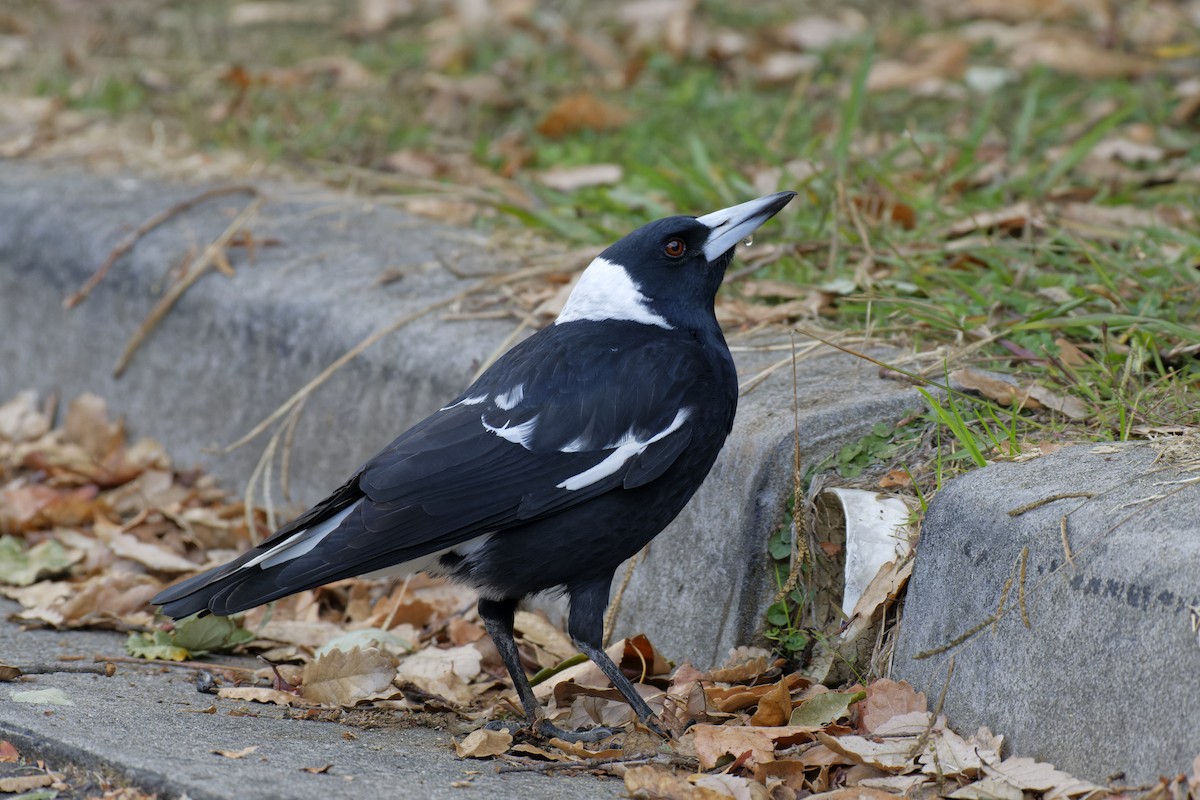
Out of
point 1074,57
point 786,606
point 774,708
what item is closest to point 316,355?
point 786,606

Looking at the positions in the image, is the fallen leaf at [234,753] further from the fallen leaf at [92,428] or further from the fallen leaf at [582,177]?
the fallen leaf at [582,177]

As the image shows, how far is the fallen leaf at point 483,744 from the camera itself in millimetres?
2449

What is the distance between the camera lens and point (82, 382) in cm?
452

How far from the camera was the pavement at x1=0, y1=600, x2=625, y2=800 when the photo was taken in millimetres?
2121

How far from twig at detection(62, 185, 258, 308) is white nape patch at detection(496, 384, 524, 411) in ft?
7.22

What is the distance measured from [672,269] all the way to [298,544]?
3.10 ft

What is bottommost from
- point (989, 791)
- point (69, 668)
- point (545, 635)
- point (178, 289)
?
point (545, 635)

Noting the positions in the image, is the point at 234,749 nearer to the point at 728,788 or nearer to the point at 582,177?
the point at 728,788

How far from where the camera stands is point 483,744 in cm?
246

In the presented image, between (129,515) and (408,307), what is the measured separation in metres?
1.04

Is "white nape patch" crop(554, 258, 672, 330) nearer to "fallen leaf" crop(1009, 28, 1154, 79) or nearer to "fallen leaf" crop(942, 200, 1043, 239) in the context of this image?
"fallen leaf" crop(942, 200, 1043, 239)

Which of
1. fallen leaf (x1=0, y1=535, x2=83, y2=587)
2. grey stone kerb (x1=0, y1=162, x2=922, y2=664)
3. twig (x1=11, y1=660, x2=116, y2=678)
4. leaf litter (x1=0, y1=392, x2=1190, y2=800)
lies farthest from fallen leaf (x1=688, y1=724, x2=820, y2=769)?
fallen leaf (x1=0, y1=535, x2=83, y2=587)

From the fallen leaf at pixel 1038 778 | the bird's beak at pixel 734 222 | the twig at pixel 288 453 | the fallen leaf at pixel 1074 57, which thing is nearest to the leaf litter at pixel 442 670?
the fallen leaf at pixel 1038 778

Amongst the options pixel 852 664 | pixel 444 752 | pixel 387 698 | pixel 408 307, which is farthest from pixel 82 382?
pixel 852 664
